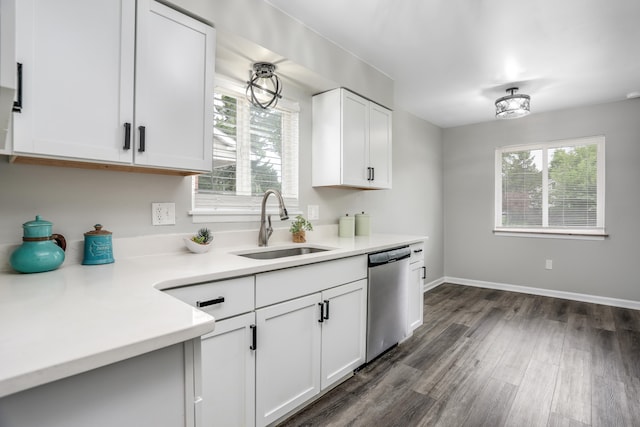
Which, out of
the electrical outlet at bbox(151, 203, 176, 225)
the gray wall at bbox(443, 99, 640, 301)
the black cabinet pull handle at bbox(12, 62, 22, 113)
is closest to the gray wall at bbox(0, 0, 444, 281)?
the electrical outlet at bbox(151, 203, 176, 225)

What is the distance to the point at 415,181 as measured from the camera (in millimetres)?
4191

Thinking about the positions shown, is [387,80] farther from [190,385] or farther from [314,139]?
[190,385]

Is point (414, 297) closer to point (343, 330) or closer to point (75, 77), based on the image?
point (343, 330)

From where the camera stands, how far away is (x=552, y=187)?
4.04m

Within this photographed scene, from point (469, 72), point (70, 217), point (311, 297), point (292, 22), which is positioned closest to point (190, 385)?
point (311, 297)

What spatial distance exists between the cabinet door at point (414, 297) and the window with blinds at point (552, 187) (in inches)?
88.8

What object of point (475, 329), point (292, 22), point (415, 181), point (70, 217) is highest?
point (292, 22)

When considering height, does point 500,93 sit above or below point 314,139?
above

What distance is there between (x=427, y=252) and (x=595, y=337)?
75.7 inches

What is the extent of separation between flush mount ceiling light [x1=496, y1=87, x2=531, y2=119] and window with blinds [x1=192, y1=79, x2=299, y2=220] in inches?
89.8

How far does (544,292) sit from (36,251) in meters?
4.98

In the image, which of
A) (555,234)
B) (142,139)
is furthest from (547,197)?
(142,139)

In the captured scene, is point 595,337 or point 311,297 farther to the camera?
point 595,337

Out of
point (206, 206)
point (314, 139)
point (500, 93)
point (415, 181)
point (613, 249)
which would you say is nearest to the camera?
point (206, 206)
